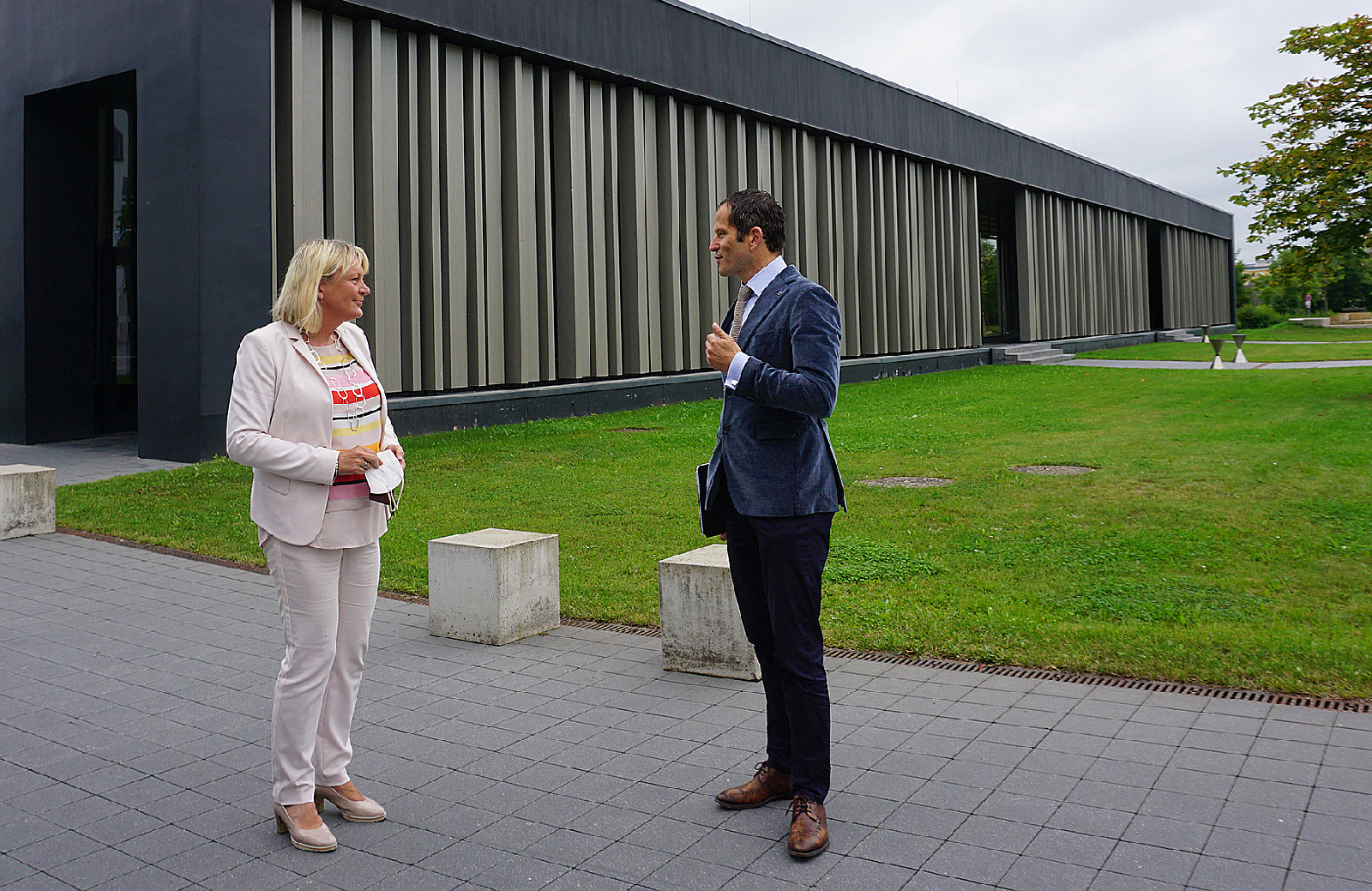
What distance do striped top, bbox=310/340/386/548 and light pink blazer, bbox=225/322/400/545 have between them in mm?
40

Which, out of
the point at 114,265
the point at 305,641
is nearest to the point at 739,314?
the point at 305,641

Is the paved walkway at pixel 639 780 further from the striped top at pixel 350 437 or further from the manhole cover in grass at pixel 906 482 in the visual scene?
the manhole cover in grass at pixel 906 482

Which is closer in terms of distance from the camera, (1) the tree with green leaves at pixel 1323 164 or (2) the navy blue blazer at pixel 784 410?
(2) the navy blue blazer at pixel 784 410

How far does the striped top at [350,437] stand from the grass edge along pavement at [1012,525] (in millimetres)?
3378

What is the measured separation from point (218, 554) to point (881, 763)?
683 cm

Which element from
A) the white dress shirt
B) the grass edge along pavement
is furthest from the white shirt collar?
the grass edge along pavement

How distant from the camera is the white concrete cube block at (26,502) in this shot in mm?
10477

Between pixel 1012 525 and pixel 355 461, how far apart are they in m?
7.09

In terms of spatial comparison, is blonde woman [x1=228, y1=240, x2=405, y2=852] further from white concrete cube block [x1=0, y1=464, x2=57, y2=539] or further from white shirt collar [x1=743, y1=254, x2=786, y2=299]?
white concrete cube block [x1=0, y1=464, x2=57, y2=539]

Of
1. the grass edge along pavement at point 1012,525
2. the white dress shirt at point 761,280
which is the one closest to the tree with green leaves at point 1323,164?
the grass edge along pavement at point 1012,525

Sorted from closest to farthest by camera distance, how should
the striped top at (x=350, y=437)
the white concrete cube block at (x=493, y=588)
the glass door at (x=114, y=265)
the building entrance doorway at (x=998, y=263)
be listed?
Result: the striped top at (x=350, y=437), the white concrete cube block at (x=493, y=588), the glass door at (x=114, y=265), the building entrance doorway at (x=998, y=263)

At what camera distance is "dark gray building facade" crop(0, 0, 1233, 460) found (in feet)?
49.2

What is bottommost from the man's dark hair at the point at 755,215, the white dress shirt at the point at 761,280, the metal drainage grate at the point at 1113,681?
the metal drainage grate at the point at 1113,681

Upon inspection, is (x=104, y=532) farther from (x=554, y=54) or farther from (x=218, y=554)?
(x=554, y=54)
